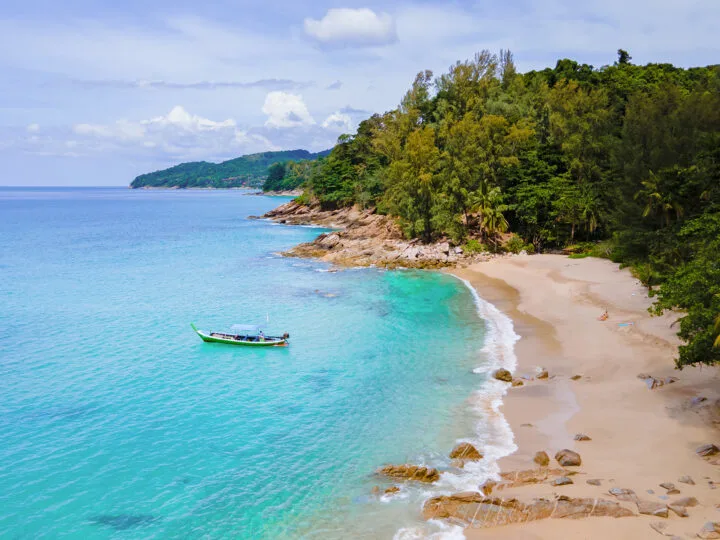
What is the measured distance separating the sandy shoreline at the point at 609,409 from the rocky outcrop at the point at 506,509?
0.97 feet

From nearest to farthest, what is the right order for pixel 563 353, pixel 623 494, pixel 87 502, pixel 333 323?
pixel 623 494
pixel 87 502
pixel 563 353
pixel 333 323

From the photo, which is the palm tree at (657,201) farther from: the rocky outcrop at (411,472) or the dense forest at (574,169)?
the rocky outcrop at (411,472)

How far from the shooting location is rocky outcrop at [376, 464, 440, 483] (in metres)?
19.2

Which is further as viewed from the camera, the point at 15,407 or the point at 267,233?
the point at 267,233

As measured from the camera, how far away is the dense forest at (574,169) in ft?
125

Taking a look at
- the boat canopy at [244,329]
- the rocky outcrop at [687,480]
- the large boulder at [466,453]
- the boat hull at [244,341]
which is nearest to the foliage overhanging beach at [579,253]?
the rocky outcrop at [687,480]

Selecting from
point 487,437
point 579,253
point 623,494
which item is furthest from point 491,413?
point 579,253

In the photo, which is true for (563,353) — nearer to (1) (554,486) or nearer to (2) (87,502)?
(1) (554,486)

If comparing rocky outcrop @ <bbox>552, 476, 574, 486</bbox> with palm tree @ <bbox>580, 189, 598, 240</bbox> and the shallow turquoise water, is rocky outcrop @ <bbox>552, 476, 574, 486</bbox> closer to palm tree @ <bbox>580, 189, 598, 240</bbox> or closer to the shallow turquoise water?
the shallow turquoise water

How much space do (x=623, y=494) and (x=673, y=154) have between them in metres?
34.9

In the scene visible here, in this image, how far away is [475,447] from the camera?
21.4 metres

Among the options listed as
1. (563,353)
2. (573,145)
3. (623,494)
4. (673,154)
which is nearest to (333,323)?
(563,353)

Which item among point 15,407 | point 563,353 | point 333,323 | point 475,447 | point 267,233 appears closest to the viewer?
point 475,447

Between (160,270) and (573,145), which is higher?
(573,145)
